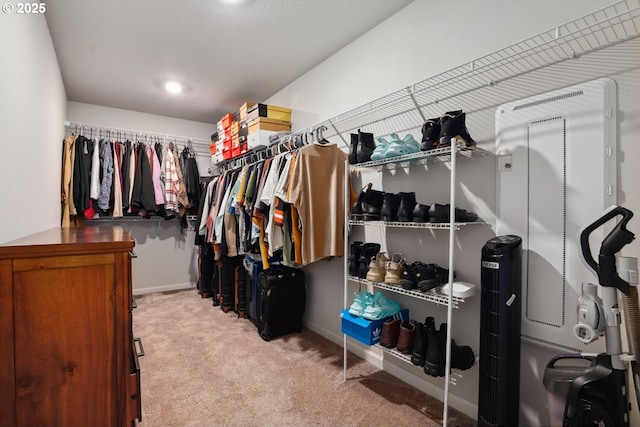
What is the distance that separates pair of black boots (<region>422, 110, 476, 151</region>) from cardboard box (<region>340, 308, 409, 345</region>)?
3.54ft

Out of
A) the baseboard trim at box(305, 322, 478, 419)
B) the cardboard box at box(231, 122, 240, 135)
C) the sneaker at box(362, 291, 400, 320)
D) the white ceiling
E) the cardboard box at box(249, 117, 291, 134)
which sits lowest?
the baseboard trim at box(305, 322, 478, 419)

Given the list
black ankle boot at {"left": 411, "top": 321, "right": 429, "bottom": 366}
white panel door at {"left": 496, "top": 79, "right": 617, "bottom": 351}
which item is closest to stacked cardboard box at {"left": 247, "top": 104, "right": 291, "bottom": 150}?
white panel door at {"left": 496, "top": 79, "right": 617, "bottom": 351}

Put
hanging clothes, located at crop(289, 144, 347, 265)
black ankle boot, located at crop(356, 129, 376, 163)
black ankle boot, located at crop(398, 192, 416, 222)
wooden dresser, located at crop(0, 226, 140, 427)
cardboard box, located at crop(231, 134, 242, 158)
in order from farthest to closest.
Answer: cardboard box, located at crop(231, 134, 242, 158), hanging clothes, located at crop(289, 144, 347, 265), black ankle boot, located at crop(356, 129, 376, 163), black ankle boot, located at crop(398, 192, 416, 222), wooden dresser, located at crop(0, 226, 140, 427)

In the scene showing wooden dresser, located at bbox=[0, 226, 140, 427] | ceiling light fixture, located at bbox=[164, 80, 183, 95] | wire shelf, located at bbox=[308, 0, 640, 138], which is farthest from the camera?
ceiling light fixture, located at bbox=[164, 80, 183, 95]

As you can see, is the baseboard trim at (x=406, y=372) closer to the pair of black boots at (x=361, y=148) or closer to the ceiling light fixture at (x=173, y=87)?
the pair of black boots at (x=361, y=148)

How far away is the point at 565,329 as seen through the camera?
1367mm

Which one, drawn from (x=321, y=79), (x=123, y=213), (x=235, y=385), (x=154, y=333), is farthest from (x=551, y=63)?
(x=123, y=213)

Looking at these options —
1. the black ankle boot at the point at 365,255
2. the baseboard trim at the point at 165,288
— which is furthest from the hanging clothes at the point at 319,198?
the baseboard trim at the point at 165,288

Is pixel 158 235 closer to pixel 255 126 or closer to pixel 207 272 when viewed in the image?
pixel 207 272

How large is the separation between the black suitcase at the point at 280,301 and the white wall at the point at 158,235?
221cm

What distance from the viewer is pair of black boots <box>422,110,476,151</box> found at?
1.54 metres

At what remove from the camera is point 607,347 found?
101 cm

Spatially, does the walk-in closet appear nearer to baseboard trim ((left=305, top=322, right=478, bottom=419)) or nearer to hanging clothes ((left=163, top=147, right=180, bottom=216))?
baseboard trim ((left=305, top=322, right=478, bottom=419))

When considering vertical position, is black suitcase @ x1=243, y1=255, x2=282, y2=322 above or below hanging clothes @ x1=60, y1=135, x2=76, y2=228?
below
